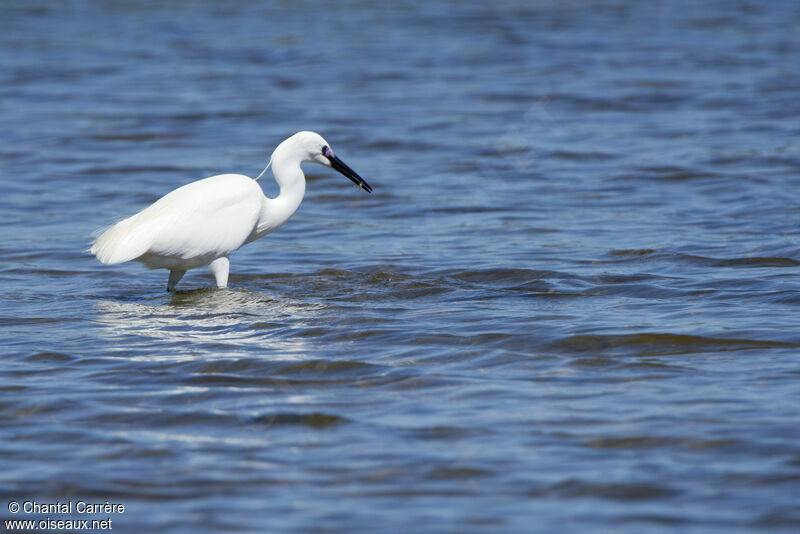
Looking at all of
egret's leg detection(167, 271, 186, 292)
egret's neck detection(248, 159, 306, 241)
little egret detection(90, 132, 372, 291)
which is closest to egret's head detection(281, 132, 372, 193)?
little egret detection(90, 132, 372, 291)

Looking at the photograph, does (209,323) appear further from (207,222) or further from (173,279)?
(173,279)

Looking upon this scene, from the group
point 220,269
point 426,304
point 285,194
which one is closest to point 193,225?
point 220,269

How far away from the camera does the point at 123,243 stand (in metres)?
7.24

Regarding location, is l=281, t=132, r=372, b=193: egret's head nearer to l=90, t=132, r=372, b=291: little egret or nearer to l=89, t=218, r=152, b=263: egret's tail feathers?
l=90, t=132, r=372, b=291: little egret

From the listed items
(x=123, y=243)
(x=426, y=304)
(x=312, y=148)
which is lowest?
(x=426, y=304)

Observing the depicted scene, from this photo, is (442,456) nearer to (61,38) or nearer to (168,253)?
(168,253)

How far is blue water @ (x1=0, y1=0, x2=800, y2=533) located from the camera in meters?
4.23

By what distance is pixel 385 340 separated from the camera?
6207 millimetres

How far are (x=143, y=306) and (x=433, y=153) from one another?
552 centimetres

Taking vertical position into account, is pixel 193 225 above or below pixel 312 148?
below

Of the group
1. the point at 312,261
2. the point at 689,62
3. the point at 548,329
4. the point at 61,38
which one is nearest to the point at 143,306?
the point at 312,261

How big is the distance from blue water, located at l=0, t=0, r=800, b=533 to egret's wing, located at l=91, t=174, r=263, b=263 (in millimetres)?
358

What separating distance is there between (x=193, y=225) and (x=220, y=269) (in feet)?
1.39

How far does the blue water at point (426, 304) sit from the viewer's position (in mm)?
4230
